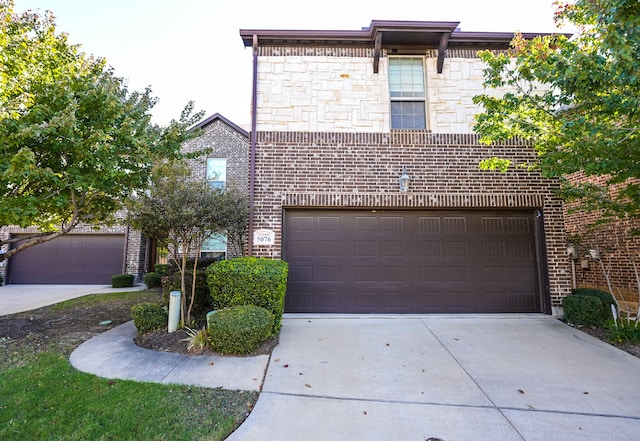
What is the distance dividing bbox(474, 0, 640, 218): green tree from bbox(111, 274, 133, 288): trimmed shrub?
1301 centimetres

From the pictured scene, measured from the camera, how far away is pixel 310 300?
6691mm

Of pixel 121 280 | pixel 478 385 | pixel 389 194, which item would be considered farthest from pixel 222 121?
pixel 478 385

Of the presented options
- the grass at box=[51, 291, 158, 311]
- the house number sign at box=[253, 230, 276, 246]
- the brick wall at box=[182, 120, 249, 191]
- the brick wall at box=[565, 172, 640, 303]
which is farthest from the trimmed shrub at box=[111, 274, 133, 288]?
the brick wall at box=[565, 172, 640, 303]

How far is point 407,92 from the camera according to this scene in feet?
23.6

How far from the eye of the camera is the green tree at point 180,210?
4.94m

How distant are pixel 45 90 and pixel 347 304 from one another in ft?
21.5

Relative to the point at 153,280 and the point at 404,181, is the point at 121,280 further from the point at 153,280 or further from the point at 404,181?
the point at 404,181

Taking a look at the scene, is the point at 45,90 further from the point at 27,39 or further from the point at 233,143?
the point at 233,143

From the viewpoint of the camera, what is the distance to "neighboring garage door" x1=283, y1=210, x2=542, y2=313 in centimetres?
671

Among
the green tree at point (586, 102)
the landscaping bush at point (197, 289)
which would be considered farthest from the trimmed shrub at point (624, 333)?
the landscaping bush at point (197, 289)

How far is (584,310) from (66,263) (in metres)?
18.0

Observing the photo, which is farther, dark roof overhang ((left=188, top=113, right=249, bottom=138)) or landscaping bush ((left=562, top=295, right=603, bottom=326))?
dark roof overhang ((left=188, top=113, right=249, bottom=138))

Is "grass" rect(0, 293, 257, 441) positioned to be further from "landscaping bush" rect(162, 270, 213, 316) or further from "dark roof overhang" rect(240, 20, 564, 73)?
"dark roof overhang" rect(240, 20, 564, 73)

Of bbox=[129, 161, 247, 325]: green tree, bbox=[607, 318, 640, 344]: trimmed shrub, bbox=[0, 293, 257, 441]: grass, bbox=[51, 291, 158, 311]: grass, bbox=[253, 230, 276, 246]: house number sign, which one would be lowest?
bbox=[51, 291, 158, 311]: grass
